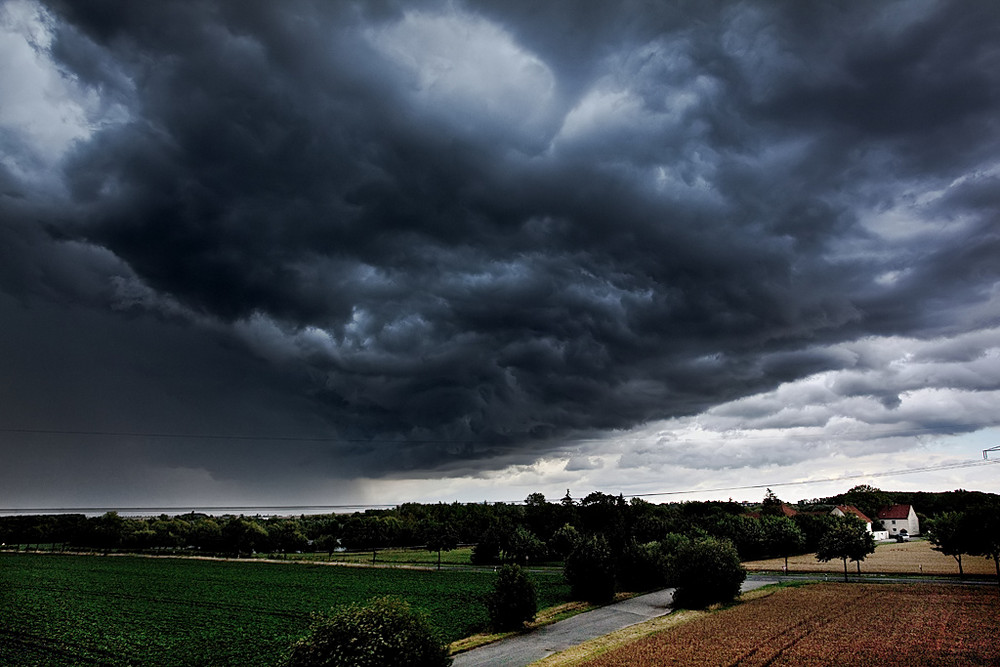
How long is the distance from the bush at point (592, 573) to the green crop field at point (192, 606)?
2.70m

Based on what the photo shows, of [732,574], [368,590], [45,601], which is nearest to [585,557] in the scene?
[732,574]

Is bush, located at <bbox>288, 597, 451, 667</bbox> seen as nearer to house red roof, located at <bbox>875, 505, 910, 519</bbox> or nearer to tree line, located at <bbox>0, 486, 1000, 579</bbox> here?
tree line, located at <bbox>0, 486, 1000, 579</bbox>

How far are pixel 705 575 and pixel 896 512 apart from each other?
153478mm

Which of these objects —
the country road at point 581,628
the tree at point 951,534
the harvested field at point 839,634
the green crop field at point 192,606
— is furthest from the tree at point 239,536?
the tree at point 951,534

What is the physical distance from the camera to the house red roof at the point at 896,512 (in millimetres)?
165375

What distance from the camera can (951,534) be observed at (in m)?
65.9

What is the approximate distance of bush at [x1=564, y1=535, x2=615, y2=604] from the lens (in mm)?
55781

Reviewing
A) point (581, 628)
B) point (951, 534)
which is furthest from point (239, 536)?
point (951, 534)

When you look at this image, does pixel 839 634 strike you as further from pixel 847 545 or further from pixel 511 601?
pixel 847 545

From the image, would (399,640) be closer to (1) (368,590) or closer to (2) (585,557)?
(2) (585,557)

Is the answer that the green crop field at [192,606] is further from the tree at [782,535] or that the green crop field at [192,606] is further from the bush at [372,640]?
the tree at [782,535]

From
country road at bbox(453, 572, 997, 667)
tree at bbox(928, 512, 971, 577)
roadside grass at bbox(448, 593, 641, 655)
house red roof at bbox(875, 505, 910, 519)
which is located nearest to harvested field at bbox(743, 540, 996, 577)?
tree at bbox(928, 512, 971, 577)

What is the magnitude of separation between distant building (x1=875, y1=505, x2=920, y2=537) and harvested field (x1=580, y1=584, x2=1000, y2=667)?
13624cm

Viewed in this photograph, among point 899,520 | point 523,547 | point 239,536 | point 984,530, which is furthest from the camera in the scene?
point 899,520
